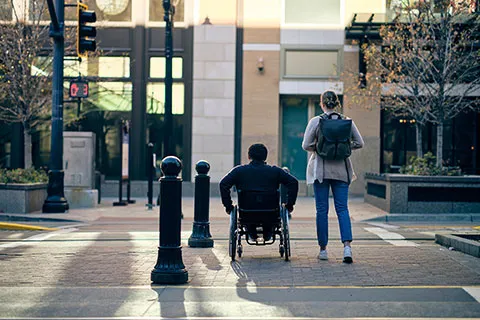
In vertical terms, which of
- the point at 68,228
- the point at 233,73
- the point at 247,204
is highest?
the point at 233,73

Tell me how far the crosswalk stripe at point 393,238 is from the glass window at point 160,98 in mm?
12333

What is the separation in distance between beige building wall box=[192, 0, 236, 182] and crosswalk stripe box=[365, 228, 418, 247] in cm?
1149

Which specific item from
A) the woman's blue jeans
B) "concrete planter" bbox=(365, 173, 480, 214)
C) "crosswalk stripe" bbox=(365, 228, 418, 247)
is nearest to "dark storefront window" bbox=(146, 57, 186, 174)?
"concrete planter" bbox=(365, 173, 480, 214)

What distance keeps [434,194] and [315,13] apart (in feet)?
32.8

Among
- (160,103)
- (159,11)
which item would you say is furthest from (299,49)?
(160,103)

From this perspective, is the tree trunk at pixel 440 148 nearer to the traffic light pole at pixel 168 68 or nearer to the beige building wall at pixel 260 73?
the traffic light pole at pixel 168 68

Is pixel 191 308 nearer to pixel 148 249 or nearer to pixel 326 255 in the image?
pixel 326 255

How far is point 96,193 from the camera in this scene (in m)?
17.9

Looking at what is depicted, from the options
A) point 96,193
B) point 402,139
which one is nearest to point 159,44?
point 96,193

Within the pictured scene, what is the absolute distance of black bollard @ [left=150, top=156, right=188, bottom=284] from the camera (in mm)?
6172

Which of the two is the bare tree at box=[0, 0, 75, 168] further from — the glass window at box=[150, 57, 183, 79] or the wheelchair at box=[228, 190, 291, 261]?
the wheelchair at box=[228, 190, 291, 261]

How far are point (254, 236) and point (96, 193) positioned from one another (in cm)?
1104

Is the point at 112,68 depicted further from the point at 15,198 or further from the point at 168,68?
the point at 15,198

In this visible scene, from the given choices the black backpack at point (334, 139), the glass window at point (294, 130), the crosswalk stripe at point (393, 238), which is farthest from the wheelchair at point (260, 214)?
the glass window at point (294, 130)
